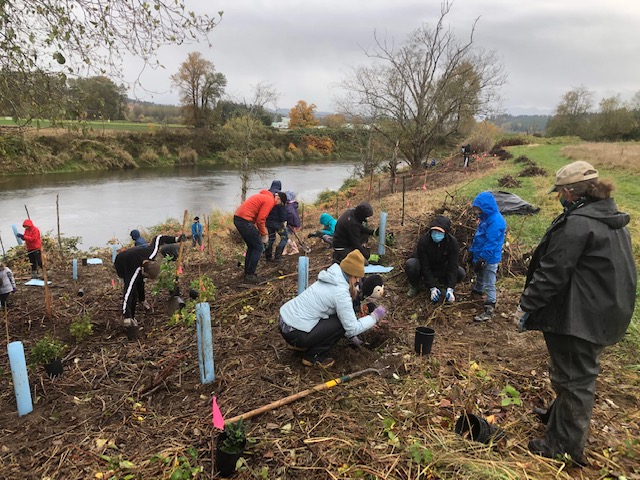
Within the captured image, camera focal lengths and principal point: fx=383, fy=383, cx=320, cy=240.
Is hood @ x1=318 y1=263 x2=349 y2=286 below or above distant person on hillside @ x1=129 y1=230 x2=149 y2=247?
above

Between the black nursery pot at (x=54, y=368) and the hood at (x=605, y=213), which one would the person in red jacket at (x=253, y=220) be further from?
the hood at (x=605, y=213)

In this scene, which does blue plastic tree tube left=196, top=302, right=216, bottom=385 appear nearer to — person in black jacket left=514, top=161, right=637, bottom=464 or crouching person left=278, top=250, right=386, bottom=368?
crouching person left=278, top=250, right=386, bottom=368

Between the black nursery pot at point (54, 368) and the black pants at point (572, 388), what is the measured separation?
170 inches

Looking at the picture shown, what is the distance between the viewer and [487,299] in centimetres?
471

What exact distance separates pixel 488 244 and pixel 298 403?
288cm

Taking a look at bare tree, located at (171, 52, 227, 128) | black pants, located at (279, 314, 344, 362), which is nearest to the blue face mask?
black pants, located at (279, 314, 344, 362)

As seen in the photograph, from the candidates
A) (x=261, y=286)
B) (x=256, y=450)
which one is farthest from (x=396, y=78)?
(x=256, y=450)

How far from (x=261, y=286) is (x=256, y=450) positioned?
3.48m

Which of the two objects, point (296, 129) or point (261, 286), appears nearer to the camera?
point (261, 286)

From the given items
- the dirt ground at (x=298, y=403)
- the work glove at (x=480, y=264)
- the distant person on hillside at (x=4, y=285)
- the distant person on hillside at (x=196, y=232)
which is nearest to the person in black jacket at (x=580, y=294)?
the dirt ground at (x=298, y=403)

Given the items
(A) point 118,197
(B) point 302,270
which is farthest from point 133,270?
(A) point 118,197

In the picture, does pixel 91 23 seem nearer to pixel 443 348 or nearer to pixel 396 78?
pixel 443 348

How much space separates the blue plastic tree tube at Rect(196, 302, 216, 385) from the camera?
3285mm

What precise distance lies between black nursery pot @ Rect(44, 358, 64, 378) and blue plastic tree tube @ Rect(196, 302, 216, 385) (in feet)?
5.15
